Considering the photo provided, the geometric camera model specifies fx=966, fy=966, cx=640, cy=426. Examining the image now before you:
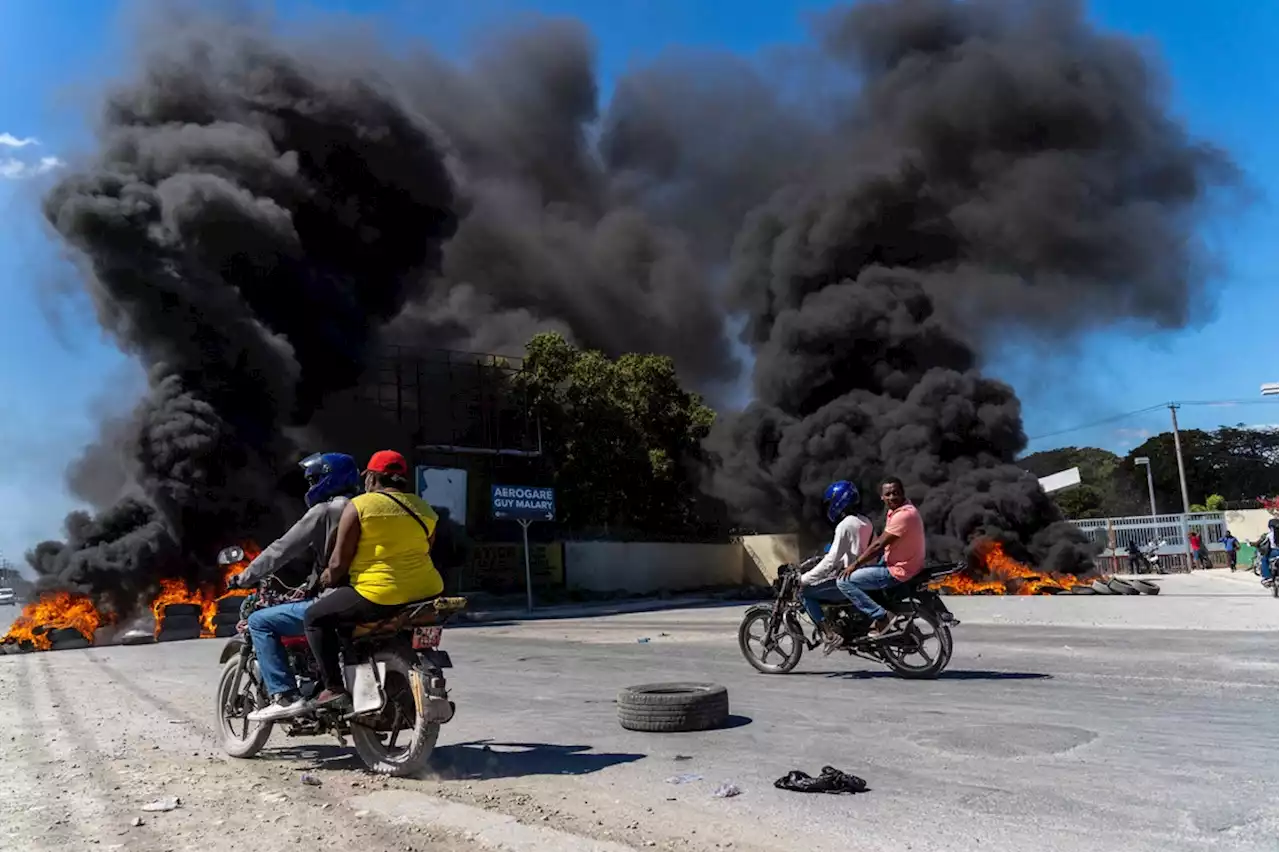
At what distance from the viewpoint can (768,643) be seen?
29.1ft

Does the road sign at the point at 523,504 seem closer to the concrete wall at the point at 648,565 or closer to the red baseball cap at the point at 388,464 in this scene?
the concrete wall at the point at 648,565

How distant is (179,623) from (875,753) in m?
21.2

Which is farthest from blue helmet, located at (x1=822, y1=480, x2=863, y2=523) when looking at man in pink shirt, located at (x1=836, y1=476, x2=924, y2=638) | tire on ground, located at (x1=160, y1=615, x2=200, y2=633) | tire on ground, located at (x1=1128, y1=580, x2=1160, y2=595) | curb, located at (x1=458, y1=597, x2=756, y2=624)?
tire on ground, located at (x1=160, y1=615, x2=200, y2=633)

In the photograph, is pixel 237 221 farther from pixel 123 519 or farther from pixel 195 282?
pixel 123 519

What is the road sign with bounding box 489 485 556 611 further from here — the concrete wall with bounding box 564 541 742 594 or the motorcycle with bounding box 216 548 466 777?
the motorcycle with bounding box 216 548 466 777

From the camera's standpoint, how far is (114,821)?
173 inches

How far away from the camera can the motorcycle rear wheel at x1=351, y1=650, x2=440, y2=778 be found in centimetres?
489

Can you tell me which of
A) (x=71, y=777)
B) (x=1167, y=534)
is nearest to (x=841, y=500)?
(x=71, y=777)

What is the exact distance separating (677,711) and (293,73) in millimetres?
39340

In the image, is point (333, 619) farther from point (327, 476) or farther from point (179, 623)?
point (179, 623)

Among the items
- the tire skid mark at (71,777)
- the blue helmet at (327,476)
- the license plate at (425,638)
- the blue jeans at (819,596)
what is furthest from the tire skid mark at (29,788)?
the blue jeans at (819,596)

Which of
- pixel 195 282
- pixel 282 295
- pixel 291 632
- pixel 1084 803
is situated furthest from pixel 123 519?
pixel 1084 803

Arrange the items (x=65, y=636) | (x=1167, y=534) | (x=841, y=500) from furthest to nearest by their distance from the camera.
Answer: (x=1167, y=534), (x=65, y=636), (x=841, y=500)

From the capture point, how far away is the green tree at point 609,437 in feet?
127
